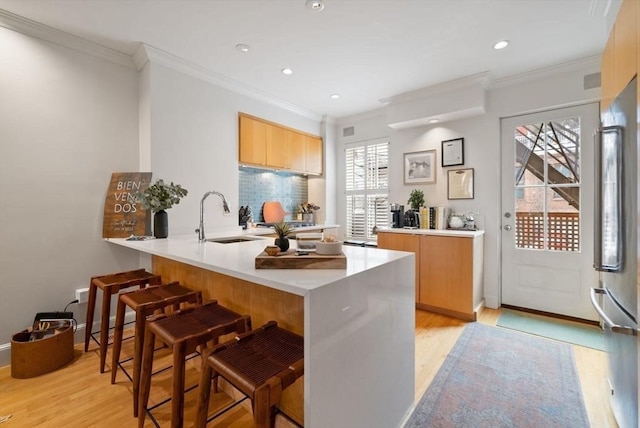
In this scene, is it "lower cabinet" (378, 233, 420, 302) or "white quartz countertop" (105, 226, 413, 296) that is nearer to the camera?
"white quartz countertop" (105, 226, 413, 296)

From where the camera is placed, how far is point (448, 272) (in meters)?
3.12

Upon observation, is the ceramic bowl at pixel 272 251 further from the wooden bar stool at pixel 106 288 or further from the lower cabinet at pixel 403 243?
the lower cabinet at pixel 403 243

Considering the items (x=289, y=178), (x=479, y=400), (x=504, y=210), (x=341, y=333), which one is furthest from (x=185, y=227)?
(x=504, y=210)

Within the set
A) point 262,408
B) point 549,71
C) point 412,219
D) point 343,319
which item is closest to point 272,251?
point 343,319

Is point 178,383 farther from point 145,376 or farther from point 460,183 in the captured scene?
point 460,183

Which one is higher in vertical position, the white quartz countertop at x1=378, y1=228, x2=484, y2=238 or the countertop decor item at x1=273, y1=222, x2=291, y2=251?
the countertop decor item at x1=273, y1=222, x2=291, y2=251

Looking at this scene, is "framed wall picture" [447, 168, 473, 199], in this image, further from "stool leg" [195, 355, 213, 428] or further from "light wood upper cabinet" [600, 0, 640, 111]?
"stool leg" [195, 355, 213, 428]

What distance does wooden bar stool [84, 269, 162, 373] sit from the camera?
79.7 inches

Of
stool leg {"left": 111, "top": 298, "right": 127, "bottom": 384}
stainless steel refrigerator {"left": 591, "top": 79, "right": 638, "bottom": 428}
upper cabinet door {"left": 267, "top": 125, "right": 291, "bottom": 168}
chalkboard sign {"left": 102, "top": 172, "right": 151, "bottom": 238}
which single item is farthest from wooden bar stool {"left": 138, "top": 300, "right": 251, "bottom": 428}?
upper cabinet door {"left": 267, "top": 125, "right": 291, "bottom": 168}

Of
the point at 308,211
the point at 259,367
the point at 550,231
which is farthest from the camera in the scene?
the point at 308,211

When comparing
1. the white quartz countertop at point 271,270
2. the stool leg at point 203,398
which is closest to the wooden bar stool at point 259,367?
the stool leg at point 203,398

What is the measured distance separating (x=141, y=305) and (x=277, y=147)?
277 cm

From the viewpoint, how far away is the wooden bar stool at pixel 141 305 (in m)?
1.54

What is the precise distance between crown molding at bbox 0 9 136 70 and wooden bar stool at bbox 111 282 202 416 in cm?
225
